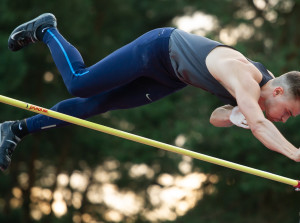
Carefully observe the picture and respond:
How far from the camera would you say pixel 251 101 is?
3.07 metres

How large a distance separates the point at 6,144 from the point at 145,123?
9.33 m

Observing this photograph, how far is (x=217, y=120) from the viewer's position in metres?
3.64

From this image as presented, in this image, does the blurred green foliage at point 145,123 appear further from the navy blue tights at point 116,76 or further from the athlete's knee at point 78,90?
the athlete's knee at point 78,90

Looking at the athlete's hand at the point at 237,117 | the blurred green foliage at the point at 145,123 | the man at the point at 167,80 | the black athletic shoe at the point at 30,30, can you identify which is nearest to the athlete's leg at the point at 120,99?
the man at the point at 167,80

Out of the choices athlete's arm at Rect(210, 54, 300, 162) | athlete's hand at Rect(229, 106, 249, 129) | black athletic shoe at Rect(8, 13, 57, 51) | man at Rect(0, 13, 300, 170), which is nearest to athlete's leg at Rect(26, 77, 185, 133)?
man at Rect(0, 13, 300, 170)

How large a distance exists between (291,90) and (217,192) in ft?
29.4

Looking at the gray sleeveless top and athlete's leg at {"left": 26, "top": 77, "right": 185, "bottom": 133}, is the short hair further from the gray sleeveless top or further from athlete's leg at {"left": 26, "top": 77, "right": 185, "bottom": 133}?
athlete's leg at {"left": 26, "top": 77, "right": 185, "bottom": 133}

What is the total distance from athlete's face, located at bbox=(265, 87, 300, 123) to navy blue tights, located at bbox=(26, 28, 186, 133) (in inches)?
22.2

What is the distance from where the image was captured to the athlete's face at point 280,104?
10.9 ft

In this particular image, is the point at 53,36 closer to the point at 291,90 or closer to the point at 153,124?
the point at 291,90

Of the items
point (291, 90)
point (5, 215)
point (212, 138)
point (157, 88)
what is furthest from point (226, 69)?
point (5, 215)

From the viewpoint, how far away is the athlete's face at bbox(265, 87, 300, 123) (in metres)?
3.31

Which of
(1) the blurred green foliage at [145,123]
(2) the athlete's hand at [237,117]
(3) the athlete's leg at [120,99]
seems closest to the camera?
(2) the athlete's hand at [237,117]

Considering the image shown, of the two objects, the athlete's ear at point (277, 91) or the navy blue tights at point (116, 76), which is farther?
the navy blue tights at point (116, 76)
